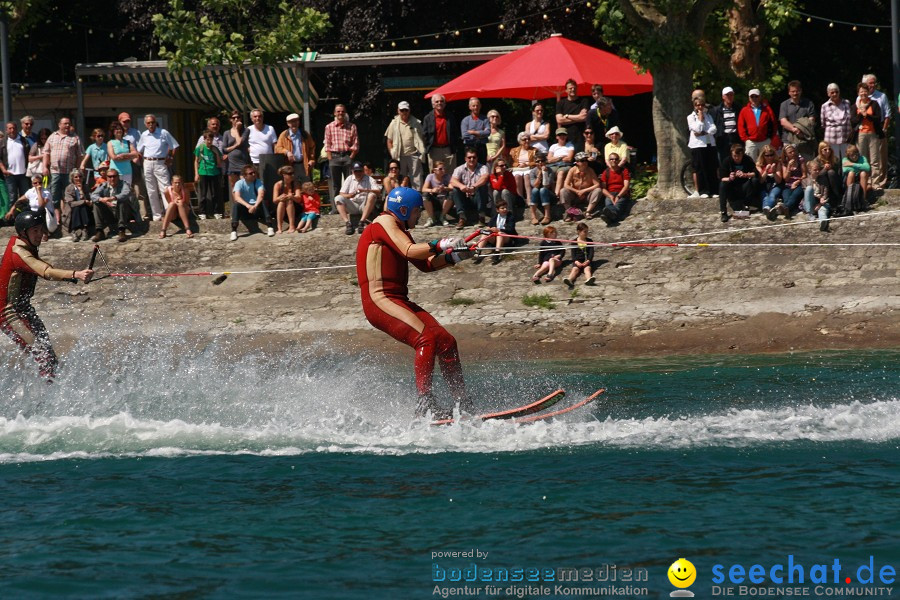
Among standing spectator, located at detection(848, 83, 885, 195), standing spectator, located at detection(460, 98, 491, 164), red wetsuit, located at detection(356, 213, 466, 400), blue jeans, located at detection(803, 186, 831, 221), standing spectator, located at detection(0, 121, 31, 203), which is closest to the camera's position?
red wetsuit, located at detection(356, 213, 466, 400)

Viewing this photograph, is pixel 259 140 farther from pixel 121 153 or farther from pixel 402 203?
pixel 402 203

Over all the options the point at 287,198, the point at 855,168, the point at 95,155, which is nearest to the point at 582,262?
the point at 855,168

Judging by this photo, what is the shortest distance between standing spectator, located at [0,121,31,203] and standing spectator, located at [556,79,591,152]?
886cm

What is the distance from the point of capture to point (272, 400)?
1248 centimetres

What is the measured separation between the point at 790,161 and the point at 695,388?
5.90 metres

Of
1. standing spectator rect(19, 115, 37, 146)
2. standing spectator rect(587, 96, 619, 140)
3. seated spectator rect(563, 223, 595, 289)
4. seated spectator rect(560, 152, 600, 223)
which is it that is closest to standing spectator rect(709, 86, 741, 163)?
standing spectator rect(587, 96, 619, 140)

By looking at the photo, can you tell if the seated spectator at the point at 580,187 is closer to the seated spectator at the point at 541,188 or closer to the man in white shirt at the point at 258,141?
the seated spectator at the point at 541,188

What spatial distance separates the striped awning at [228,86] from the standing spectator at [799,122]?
936 centimetres

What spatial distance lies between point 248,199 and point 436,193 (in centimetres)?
309

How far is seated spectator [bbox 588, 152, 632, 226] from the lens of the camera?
18.8 meters

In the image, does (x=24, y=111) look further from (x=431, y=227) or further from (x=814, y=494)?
(x=814, y=494)

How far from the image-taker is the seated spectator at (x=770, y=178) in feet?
59.4

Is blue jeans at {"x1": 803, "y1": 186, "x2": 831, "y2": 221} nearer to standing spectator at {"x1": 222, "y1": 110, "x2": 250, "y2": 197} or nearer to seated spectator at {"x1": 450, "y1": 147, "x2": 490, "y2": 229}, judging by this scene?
seated spectator at {"x1": 450, "y1": 147, "x2": 490, "y2": 229}

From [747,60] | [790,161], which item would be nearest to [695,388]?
[790,161]
